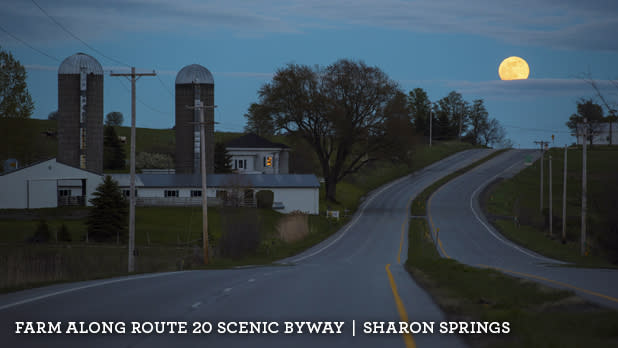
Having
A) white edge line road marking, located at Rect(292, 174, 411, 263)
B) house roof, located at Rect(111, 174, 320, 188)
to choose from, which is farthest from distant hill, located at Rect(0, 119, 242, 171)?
white edge line road marking, located at Rect(292, 174, 411, 263)

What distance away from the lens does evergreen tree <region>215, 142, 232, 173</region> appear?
279 ft

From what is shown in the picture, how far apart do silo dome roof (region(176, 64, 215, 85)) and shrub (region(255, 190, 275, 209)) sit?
572 inches

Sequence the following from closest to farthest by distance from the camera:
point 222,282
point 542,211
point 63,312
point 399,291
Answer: point 63,312, point 399,291, point 222,282, point 542,211

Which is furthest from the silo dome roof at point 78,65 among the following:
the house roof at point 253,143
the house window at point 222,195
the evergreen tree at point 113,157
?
the evergreen tree at point 113,157

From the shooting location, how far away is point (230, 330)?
875 cm

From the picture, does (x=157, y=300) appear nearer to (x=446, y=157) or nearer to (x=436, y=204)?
(x=436, y=204)

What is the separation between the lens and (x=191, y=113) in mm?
67375

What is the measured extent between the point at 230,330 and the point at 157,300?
3.69 m

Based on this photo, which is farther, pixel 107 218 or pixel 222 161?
pixel 222 161

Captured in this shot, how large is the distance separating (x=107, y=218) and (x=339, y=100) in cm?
3414

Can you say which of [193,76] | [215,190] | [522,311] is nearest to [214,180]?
[215,190]

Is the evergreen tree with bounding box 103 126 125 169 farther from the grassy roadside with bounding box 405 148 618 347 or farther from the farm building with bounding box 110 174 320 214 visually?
the grassy roadside with bounding box 405 148 618 347

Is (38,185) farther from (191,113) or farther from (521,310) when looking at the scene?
(521,310)

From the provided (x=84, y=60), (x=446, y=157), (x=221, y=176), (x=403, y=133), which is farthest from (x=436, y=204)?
(x=446, y=157)
